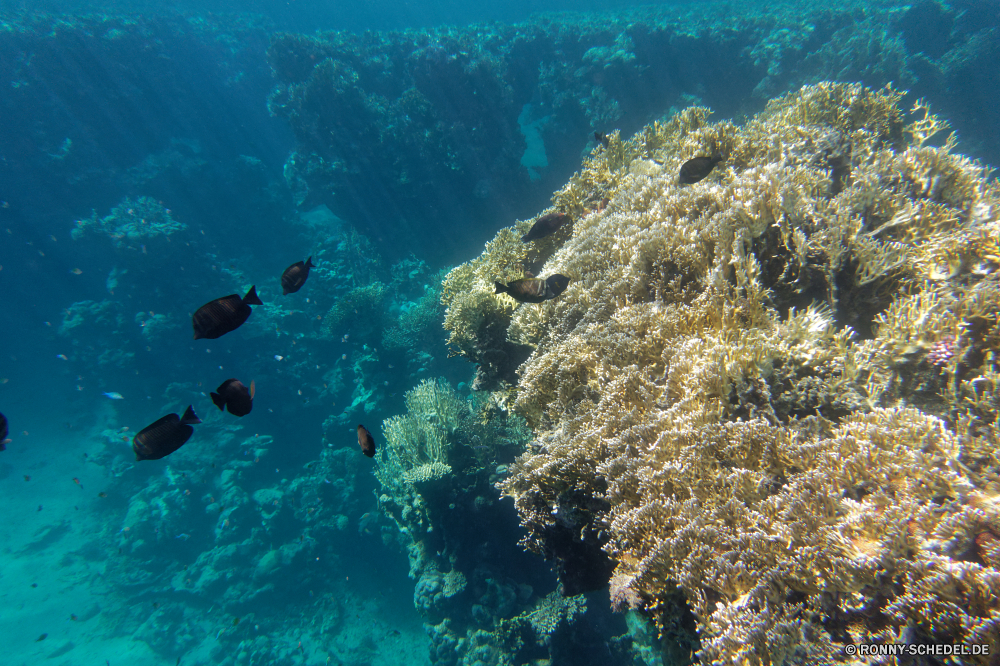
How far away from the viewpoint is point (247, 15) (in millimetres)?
30031

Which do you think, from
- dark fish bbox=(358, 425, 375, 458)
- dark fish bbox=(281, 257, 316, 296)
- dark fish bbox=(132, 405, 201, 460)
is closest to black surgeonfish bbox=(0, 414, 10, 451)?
dark fish bbox=(132, 405, 201, 460)

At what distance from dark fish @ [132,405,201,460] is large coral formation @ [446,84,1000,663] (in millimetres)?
2792

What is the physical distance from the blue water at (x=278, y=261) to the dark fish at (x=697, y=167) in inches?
377

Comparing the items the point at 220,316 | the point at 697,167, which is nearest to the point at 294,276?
the point at 220,316

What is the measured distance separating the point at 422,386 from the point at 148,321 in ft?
45.6

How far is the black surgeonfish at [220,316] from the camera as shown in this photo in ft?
9.59

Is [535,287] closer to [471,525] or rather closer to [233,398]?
[233,398]

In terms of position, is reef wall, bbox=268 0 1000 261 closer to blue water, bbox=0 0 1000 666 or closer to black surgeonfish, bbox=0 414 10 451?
blue water, bbox=0 0 1000 666

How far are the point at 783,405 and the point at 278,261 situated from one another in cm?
2280

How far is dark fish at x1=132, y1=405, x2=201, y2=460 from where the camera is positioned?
2932 mm

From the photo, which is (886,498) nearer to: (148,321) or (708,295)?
(708,295)

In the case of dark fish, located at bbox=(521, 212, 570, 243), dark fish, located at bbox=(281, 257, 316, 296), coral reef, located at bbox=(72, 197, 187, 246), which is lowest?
dark fish, located at bbox=(281, 257, 316, 296)

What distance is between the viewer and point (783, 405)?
2316 millimetres

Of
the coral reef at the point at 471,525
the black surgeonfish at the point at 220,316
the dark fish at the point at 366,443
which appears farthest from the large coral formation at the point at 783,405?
the coral reef at the point at 471,525
